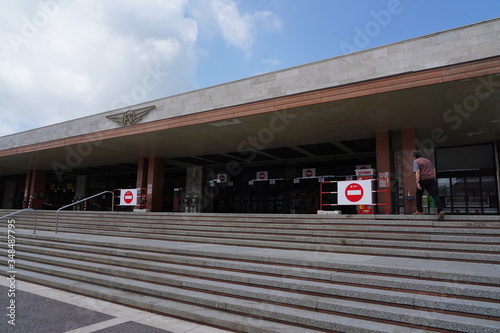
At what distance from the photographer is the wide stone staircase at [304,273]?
414 centimetres

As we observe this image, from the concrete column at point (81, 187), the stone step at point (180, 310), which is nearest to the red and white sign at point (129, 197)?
the stone step at point (180, 310)

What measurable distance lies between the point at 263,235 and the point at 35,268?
205 inches

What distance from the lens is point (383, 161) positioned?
42.5 ft

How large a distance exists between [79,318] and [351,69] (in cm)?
928

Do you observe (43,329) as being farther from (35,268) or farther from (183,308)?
(35,268)

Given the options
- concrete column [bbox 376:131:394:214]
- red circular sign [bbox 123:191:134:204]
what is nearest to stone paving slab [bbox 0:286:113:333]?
concrete column [bbox 376:131:394:214]

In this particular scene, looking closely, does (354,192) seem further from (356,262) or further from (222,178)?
(222,178)

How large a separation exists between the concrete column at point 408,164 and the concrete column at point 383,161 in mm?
526

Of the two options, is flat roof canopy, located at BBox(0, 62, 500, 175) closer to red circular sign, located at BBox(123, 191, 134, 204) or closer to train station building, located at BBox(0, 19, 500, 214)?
train station building, located at BBox(0, 19, 500, 214)

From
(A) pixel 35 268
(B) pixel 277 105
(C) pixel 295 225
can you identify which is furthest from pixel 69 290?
(B) pixel 277 105

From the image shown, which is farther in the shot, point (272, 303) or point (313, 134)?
point (313, 134)

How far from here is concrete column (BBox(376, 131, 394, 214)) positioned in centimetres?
1266

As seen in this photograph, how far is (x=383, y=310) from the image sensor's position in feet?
13.5

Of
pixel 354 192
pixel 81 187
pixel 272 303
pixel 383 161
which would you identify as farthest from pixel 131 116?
pixel 81 187
